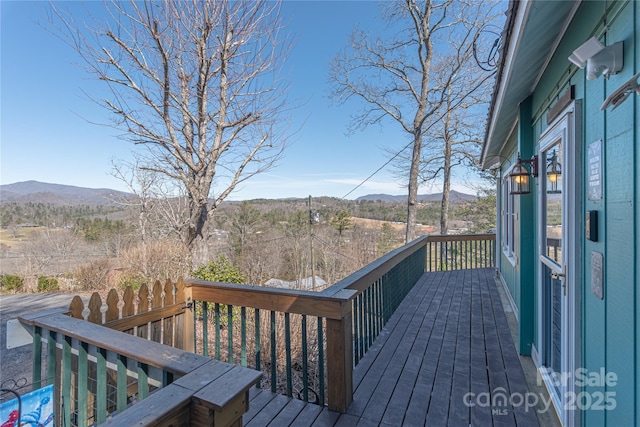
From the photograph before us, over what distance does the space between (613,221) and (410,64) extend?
37.1ft

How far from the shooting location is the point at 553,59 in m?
2.04

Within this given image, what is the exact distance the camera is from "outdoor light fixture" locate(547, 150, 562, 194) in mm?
1999

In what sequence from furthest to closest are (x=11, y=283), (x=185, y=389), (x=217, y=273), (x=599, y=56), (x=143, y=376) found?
1. (x=11, y=283)
2. (x=217, y=273)
3. (x=143, y=376)
4. (x=599, y=56)
5. (x=185, y=389)

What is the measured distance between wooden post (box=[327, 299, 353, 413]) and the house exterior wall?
1.29m

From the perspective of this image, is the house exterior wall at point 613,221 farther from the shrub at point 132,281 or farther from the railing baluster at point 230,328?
the shrub at point 132,281

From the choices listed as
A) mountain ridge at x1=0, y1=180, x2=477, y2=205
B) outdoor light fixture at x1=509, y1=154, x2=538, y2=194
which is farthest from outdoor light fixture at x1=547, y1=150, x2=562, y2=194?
mountain ridge at x1=0, y1=180, x2=477, y2=205

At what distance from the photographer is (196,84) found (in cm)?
763

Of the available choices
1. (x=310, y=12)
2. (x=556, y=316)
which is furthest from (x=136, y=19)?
(x=556, y=316)

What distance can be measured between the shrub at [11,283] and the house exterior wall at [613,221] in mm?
13267

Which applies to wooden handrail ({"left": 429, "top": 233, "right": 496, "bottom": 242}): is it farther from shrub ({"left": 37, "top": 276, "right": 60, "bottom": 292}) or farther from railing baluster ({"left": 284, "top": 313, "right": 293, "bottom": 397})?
shrub ({"left": 37, "top": 276, "right": 60, "bottom": 292})

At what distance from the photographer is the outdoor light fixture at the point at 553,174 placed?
1999mm

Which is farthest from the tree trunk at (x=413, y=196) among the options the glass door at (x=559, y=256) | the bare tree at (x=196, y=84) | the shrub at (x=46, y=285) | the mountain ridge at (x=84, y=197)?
the shrub at (x=46, y=285)

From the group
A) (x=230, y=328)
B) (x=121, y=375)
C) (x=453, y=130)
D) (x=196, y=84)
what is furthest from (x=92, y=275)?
(x=453, y=130)

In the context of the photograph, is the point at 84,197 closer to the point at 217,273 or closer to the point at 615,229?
the point at 217,273
